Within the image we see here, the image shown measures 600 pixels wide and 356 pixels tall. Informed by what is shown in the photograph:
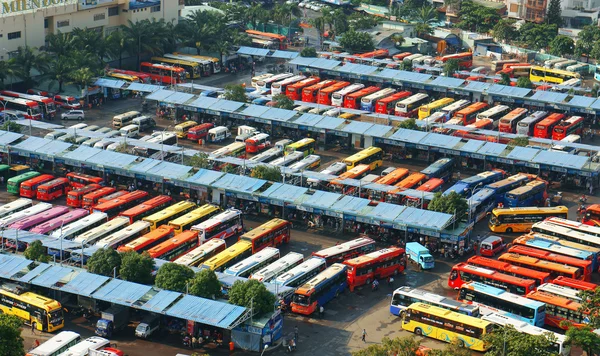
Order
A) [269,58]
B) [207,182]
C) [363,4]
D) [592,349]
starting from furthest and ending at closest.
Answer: [363,4] < [269,58] < [207,182] < [592,349]

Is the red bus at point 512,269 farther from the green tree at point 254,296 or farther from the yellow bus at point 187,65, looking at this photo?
the yellow bus at point 187,65

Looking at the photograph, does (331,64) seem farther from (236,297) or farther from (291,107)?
(236,297)

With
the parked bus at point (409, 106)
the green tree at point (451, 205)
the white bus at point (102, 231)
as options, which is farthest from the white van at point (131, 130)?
the green tree at point (451, 205)

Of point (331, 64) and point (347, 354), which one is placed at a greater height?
point (331, 64)

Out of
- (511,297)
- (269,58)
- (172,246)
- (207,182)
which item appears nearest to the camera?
(511,297)

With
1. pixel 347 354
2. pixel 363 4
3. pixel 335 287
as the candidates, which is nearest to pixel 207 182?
pixel 335 287

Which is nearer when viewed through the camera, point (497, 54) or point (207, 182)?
point (207, 182)

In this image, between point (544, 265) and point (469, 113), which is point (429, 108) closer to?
point (469, 113)

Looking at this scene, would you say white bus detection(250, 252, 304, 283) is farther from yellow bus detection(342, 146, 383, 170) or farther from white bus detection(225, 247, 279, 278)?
yellow bus detection(342, 146, 383, 170)
